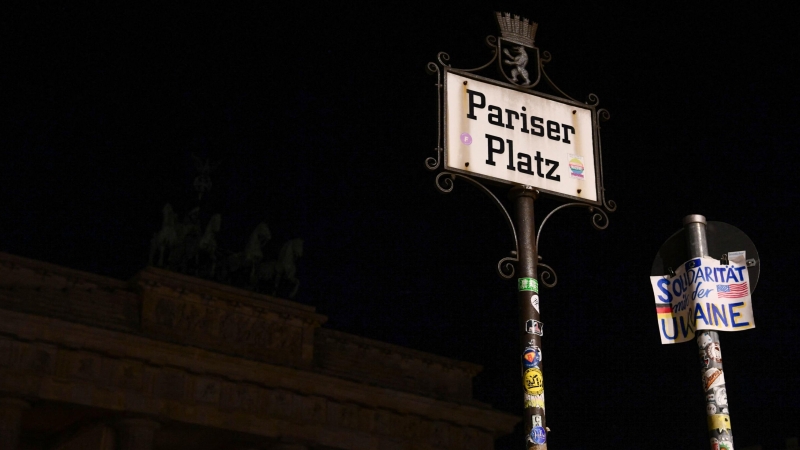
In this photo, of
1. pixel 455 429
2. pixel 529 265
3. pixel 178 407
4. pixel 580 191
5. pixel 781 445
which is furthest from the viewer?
pixel 781 445

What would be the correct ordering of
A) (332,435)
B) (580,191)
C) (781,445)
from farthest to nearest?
(781,445), (332,435), (580,191)

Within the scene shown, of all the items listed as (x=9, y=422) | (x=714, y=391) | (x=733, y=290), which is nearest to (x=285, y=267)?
(x=9, y=422)

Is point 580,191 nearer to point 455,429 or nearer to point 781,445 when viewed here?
point 455,429

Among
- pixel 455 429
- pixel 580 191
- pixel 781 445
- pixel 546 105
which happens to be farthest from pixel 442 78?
pixel 781 445

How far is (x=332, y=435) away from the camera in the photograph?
33.9 m

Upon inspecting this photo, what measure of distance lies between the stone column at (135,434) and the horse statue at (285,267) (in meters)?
6.94

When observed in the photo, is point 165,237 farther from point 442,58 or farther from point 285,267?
point 442,58

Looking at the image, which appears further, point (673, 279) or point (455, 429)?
point (455, 429)

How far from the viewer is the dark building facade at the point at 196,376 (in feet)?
95.9

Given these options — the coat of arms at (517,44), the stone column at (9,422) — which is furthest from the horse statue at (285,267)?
the coat of arms at (517,44)

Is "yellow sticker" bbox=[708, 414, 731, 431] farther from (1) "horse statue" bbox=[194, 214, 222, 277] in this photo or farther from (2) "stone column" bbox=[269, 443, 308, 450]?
(1) "horse statue" bbox=[194, 214, 222, 277]

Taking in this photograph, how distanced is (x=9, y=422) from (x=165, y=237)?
7.57 metres

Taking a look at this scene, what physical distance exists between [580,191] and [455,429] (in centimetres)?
2977

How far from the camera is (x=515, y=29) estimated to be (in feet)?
28.5
